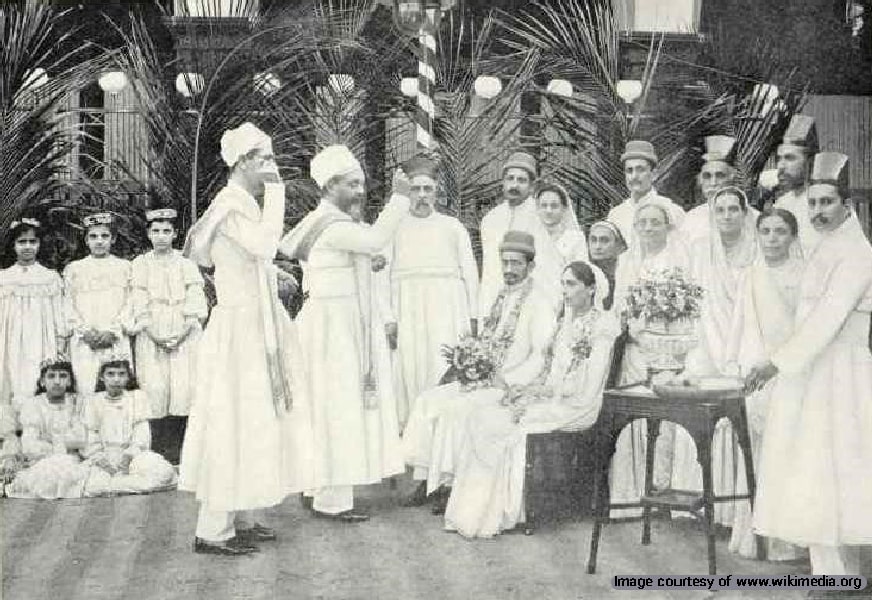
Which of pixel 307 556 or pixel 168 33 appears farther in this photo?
pixel 168 33

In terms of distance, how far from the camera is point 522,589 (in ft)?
15.8

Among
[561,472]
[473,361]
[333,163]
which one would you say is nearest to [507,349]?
[473,361]

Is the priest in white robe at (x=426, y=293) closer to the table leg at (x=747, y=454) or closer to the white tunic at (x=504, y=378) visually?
the white tunic at (x=504, y=378)

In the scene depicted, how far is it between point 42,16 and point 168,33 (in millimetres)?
635

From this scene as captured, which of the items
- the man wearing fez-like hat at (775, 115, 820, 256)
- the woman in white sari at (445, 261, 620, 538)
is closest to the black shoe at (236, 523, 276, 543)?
the woman in white sari at (445, 261, 620, 538)

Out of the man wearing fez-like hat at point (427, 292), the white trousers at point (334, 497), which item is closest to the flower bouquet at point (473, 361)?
the man wearing fez-like hat at point (427, 292)

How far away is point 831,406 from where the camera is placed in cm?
470

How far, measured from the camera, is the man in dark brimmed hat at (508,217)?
6.55m

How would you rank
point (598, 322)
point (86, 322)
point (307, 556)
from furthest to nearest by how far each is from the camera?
point (86, 322)
point (598, 322)
point (307, 556)

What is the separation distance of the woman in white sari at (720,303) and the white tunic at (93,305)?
3.42 meters

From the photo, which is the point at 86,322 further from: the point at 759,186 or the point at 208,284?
the point at 759,186

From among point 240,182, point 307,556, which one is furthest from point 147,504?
point 240,182

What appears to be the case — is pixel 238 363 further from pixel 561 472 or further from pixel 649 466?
pixel 649 466

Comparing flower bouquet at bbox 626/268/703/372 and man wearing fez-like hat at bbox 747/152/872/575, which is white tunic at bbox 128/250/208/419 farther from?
man wearing fez-like hat at bbox 747/152/872/575
